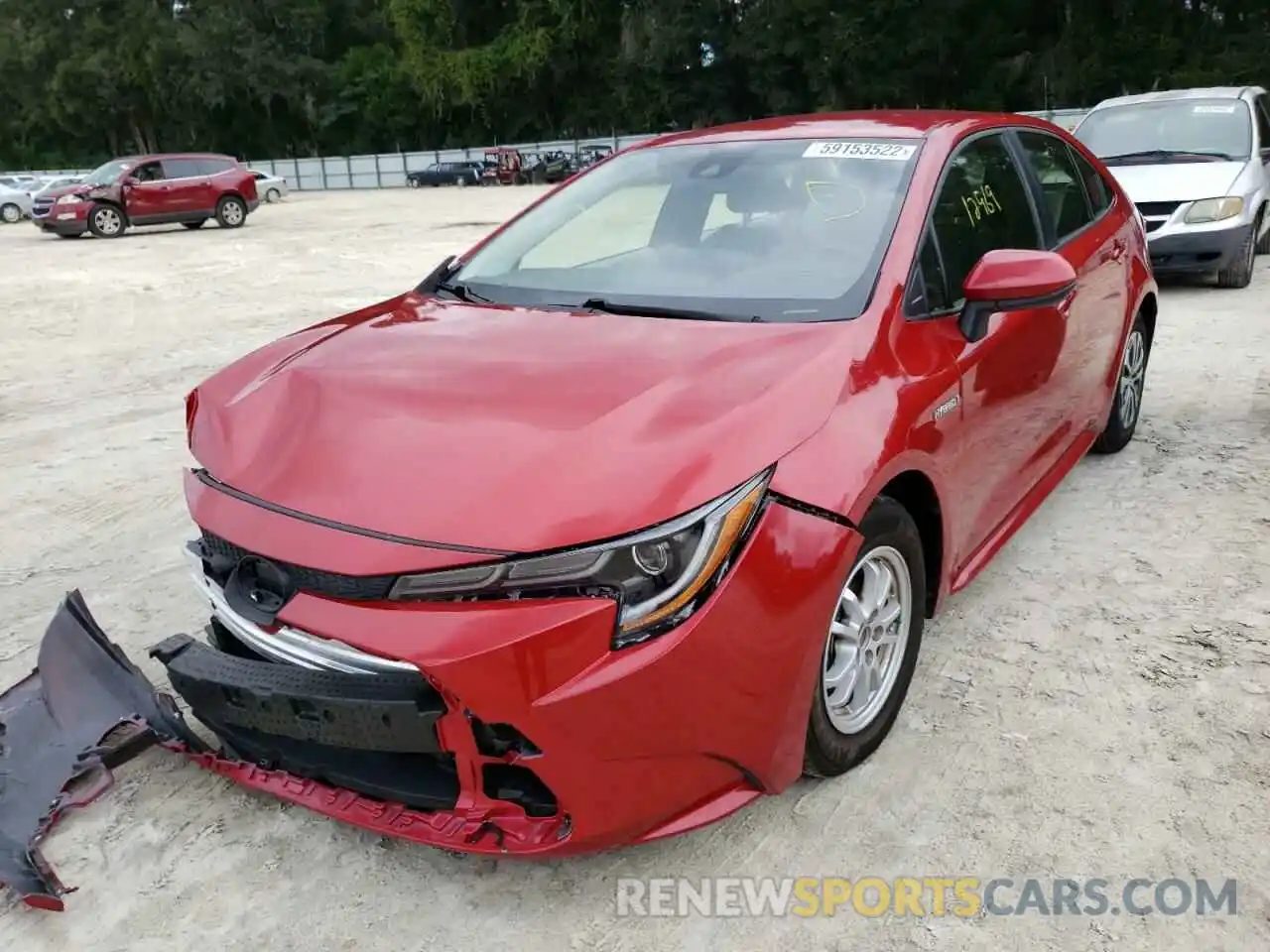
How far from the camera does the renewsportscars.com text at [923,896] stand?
2.24m

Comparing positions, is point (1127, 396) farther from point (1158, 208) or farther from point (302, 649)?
point (1158, 208)

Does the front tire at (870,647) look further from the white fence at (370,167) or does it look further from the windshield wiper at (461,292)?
the white fence at (370,167)

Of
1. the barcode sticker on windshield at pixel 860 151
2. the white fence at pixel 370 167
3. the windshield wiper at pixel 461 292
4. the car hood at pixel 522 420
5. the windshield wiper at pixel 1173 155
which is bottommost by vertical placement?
the white fence at pixel 370 167

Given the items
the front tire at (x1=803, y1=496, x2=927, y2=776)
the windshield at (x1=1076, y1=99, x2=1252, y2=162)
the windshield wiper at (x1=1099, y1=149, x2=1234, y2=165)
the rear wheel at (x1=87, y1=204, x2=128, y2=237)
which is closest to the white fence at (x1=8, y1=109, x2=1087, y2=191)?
the rear wheel at (x1=87, y1=204, x2=128, y2=237)

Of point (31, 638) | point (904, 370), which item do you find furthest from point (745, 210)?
point (31, 638)

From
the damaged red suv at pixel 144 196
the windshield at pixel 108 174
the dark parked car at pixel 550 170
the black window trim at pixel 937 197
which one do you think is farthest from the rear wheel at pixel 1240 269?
the dark parked car at pixel 550 170

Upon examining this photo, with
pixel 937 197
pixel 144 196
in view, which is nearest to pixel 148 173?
pixel 144 196

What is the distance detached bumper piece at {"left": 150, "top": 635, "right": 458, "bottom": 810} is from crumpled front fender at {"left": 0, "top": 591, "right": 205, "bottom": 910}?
33 cm

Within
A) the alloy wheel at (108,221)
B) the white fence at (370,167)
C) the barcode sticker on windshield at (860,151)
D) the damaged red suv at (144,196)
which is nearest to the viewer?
the barcode sticker on windshield at (860,151)

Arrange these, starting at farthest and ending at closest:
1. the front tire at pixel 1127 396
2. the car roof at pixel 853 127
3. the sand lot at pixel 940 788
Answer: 1. the front tire at pixel 1127 396
2. the car roof at pixel 853 127
3. the sand lot at pixel 940 788

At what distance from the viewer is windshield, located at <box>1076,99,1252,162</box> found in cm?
905

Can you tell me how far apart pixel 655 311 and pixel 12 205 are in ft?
109

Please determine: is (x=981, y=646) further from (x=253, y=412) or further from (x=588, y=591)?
(x=253, y=412)

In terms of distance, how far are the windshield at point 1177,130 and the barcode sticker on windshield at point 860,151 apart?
23.4 ft
